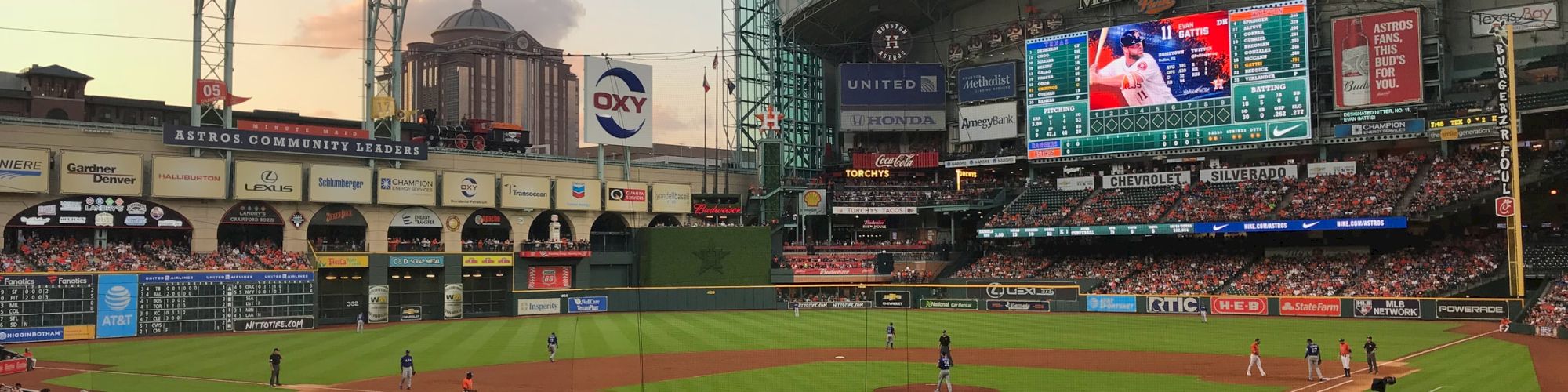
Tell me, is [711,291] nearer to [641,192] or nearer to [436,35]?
[641,192]

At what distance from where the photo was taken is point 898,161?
80000mm

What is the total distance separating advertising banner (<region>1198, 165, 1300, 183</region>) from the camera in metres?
64.5

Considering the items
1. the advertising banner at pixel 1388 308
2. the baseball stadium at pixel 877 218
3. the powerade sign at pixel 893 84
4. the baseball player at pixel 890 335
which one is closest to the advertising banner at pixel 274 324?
the baseball stadium at pixel 877 218

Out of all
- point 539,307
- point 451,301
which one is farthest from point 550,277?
point 451,301

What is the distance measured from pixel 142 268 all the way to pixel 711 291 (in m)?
29.6

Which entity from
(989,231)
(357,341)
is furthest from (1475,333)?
(357,341)

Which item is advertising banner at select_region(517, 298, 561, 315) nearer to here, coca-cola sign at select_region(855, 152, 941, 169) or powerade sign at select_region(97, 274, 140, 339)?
powerade sign at select_region(97, 274, 140, 339)

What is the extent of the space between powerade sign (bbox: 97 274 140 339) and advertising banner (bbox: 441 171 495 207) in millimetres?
17868

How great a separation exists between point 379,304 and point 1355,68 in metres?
54.4

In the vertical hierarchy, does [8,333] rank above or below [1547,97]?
below

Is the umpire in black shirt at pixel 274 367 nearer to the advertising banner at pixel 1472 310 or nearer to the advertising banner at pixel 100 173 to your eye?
the advertising banner at pixel 100 173

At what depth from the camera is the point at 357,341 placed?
46.8 m

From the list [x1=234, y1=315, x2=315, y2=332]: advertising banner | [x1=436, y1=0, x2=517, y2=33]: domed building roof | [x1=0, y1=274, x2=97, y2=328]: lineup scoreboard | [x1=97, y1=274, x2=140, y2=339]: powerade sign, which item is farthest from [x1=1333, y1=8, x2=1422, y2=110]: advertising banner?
[x1=436, y1=0, x2=517, y2=33]: domed building roof

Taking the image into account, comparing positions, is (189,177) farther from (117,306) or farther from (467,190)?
(467,190)
